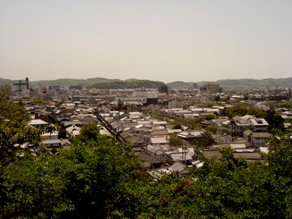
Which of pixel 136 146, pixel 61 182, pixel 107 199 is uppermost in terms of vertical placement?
pixel 61 182

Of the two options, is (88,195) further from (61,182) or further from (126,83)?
(126,83)

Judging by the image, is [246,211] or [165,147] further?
[165,147]

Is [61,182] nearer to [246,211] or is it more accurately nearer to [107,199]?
[107,199]

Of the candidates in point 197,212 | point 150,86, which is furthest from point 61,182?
point 150,86

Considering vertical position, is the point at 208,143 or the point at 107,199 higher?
the point at 107,199

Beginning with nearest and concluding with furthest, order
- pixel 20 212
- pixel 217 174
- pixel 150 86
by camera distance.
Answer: pixel 20 212 < pixel 217 174 < pixel 150 86

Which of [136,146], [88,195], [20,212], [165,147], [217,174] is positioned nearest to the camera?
[20,212]
